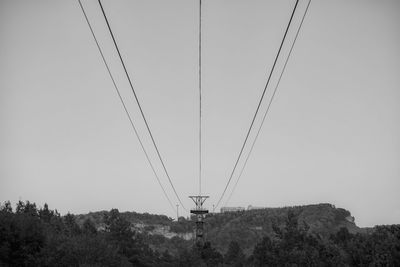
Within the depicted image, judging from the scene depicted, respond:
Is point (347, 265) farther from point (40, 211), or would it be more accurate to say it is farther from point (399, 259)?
point (40, 211)

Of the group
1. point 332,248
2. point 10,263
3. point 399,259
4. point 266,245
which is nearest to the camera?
point 10,263

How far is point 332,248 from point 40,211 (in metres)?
73.2

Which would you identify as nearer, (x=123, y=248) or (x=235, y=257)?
(x=123, y=248)

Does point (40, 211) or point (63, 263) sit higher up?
point (40, 211)

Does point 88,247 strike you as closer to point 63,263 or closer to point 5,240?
point 63,263

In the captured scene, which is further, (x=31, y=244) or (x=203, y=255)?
(x=203, y=255)

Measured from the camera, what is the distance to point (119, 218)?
102 m

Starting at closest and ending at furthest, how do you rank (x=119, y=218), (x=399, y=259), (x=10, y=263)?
1. (x=10, y=263)
2. (x=399, y=259)
3. (x=119, y=218)

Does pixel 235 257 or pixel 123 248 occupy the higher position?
pixel 123 248

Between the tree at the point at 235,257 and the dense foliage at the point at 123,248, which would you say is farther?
the tree at the point at 235,257

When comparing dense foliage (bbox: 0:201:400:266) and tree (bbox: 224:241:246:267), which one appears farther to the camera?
tree (bbox: 224:241:246:267)

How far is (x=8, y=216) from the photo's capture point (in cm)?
4772

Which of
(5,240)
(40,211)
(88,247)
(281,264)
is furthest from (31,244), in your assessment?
(40,211)

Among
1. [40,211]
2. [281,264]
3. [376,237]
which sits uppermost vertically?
[40,211]
